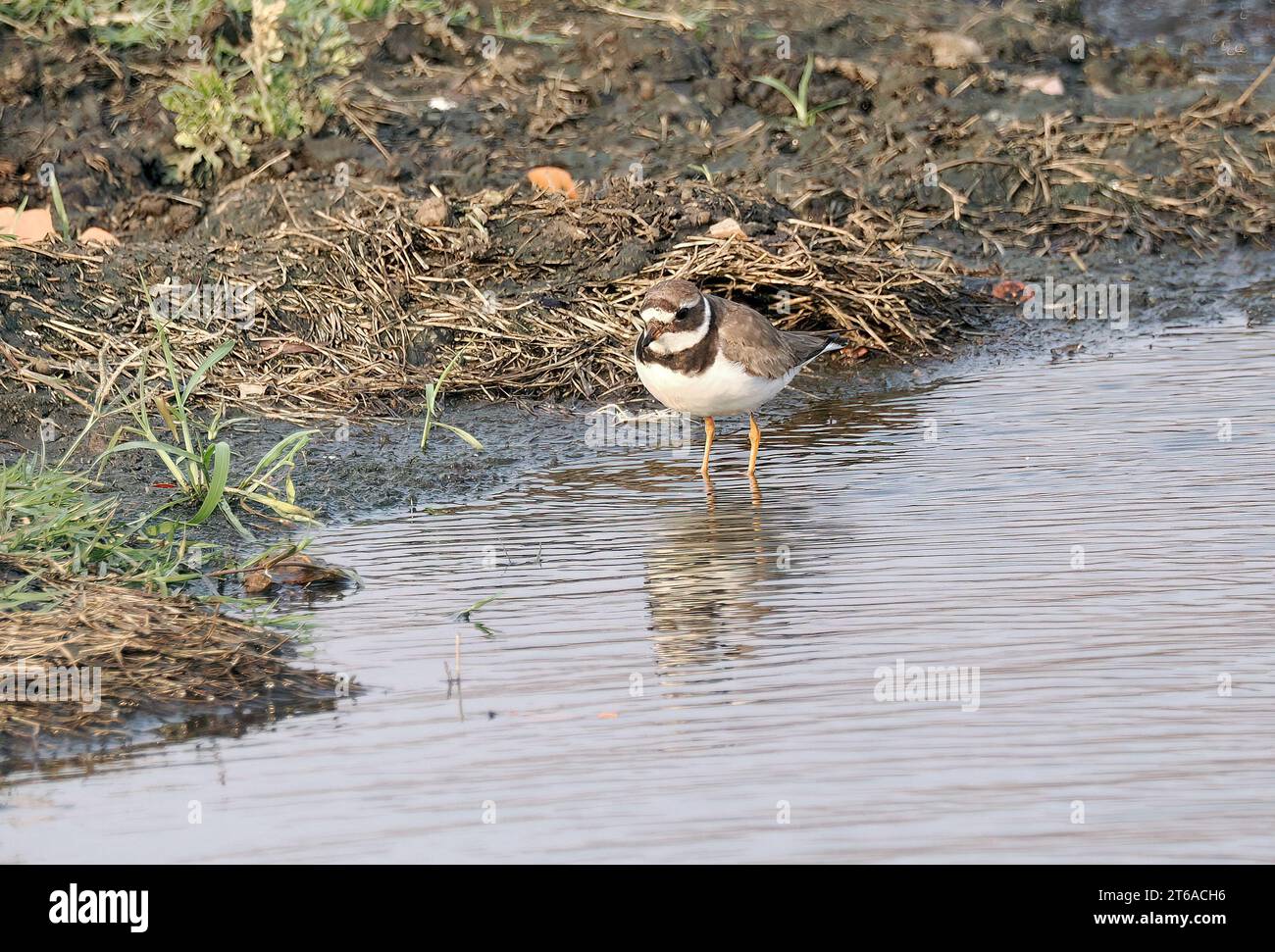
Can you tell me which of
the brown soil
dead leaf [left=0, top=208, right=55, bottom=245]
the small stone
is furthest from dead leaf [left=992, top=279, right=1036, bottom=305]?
dead leaf [left=0, top=208, right=55, bottom=245]

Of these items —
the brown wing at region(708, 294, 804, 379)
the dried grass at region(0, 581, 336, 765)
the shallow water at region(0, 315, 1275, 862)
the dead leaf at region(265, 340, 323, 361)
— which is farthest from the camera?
the dead leaf at region(265, 340, 323, 361)

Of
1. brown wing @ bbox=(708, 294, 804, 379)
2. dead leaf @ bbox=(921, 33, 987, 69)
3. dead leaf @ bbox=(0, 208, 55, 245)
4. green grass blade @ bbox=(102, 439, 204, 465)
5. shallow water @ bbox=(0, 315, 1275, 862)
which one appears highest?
dead leaf @ bbox=(921, 33, 987, 69)

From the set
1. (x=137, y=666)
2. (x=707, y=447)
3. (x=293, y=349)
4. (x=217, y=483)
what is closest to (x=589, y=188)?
(x=293, y=349)

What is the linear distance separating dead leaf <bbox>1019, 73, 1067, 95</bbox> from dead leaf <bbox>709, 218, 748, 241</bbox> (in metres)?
4.17

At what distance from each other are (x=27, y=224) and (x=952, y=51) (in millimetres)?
6613

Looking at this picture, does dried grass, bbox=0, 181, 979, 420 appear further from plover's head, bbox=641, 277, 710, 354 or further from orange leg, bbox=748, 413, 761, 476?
plover's head, bbox=641, 277, 710, 354

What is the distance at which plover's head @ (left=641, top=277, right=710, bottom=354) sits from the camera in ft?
26.5

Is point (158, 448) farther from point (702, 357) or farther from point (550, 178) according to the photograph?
point (550, 178)

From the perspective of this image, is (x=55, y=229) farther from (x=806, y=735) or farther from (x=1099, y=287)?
(x=806, y=735)

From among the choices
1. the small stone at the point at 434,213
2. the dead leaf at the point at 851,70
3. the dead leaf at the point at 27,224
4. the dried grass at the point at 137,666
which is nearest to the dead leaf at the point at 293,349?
the small stone at the point at 434,213

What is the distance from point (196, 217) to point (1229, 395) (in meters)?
5.86

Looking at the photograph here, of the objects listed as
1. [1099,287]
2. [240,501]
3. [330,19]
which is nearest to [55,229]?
[330,19]

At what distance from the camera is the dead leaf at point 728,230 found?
999cm

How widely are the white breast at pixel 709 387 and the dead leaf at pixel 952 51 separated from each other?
601cm
